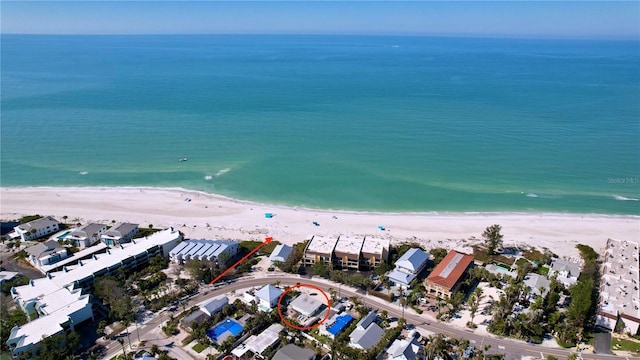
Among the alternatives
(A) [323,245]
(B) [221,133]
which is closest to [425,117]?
(B) [221,133]

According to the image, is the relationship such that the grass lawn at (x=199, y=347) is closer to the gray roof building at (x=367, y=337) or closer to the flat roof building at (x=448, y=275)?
the gray roof building at (x=367, y=337)

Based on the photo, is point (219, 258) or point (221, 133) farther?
point (221, 133)

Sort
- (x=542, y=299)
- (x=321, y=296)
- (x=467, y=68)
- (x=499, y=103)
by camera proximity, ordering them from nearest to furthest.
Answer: (x=542, y=299), (x=321, y=296), (x=499, y=103), (x=467, y=68)

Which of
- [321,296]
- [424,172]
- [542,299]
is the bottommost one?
[321,296]

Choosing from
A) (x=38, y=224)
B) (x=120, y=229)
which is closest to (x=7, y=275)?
(x=38, y=224)

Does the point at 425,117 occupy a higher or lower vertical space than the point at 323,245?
higher

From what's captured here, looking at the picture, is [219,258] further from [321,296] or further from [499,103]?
[499,103]

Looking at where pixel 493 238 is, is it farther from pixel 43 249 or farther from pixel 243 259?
pixel 43 249
